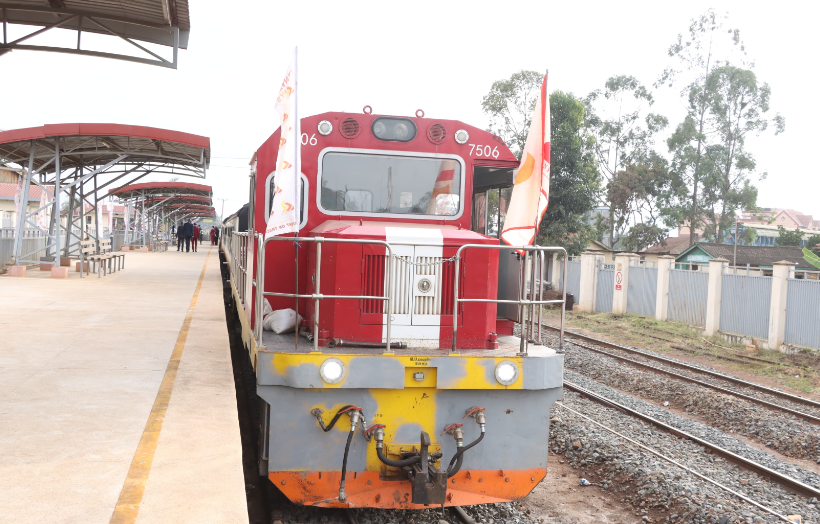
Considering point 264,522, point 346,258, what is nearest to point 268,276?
point 346,258

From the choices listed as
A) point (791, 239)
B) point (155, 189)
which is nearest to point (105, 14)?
point (155, 189)

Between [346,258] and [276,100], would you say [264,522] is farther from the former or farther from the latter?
[276,100]

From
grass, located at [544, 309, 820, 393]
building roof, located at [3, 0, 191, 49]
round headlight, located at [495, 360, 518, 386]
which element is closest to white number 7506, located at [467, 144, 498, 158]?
round headlight, located at [495, 360, 518, 386]

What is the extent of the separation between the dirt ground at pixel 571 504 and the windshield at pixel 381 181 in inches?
118

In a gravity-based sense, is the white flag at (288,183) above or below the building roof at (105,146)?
below

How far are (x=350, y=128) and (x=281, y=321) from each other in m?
1.81

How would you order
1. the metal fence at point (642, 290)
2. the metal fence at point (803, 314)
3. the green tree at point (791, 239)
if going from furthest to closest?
the green tree at point (791, 239) → the metal fence at point (642, 290) → the metal fence at point (803, 314)

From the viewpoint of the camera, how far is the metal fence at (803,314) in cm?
1459

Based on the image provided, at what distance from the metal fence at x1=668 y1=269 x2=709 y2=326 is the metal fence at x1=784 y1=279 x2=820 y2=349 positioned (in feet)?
10.2

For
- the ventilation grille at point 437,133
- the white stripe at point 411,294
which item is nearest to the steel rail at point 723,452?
the white stripe at point 411,294

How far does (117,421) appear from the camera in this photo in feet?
15.3

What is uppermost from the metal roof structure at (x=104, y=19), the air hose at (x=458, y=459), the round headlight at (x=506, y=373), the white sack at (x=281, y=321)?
the metal roof structure at (x=104, y=19)

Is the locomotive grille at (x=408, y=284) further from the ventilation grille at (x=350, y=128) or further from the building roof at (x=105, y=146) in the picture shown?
the building roof at (x=105, y=146)

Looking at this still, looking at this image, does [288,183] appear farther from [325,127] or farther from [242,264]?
[242,264]
